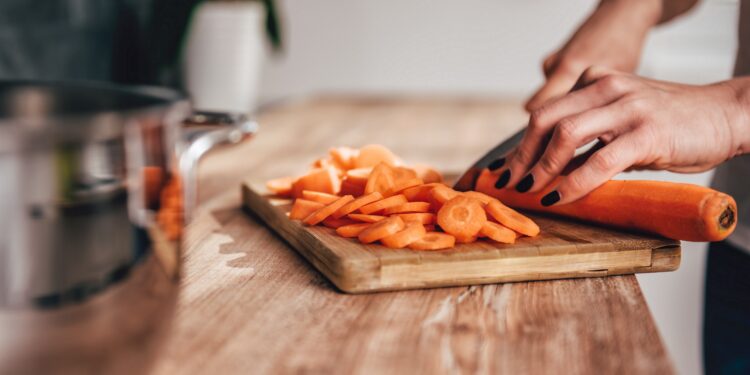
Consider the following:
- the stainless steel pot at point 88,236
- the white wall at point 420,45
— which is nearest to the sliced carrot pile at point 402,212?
the stainless steel pot at point 88,236

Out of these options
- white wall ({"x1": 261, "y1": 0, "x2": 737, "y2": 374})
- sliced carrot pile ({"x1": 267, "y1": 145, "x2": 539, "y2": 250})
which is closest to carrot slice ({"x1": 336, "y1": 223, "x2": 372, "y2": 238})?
sliced carrot pile ({"x1": 267, "y1": 145, "x2": 539, "y2": 250})

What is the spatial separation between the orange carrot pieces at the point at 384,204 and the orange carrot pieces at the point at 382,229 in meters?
0.04

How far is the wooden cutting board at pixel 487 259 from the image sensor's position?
872 millimetres

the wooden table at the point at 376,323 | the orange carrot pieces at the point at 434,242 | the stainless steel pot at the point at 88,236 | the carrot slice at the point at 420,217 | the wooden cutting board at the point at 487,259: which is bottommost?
the wooden table at the point at 376,323

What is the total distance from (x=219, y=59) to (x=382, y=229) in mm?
2139

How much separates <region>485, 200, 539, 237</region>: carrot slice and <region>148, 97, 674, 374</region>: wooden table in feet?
0.26

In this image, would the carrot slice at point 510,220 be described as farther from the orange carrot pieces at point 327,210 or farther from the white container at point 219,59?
the white container at point 219,59

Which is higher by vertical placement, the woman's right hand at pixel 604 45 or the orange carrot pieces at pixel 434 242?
the woman's right hand at pixel 604 45

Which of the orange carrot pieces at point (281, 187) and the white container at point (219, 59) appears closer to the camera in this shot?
the orange carrot pieces at point (281, 187)

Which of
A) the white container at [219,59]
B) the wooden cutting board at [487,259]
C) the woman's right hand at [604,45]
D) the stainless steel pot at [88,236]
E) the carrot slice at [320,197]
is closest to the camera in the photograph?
the stainless steel pot at [88,236]

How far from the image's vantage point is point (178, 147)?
616 millimetres

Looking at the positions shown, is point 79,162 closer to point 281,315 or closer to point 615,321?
point 281,315

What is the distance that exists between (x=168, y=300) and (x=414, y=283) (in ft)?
1.19

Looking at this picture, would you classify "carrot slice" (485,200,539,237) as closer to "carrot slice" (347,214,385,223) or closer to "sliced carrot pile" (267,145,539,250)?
"sliced carrot pile" (267,145,539,250)
